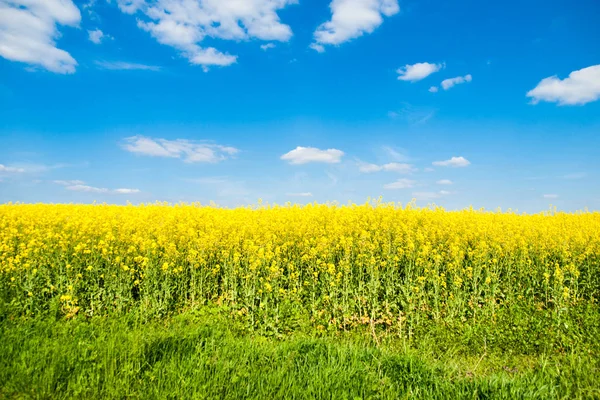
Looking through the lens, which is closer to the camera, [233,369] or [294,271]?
[233,369]

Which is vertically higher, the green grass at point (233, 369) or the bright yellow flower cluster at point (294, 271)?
the bright yellow flower cluster at point (294, 271)

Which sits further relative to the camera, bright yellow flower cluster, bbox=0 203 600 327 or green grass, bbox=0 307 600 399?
bright yellow flower cluster, bbox=0 203 600 327

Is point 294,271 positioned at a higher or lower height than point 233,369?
higher

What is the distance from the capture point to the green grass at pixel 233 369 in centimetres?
487

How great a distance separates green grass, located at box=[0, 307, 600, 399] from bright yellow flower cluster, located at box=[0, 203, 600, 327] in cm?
122

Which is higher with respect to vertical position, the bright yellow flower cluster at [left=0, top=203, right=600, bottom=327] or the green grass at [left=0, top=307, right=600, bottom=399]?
the bright yellow flower cluster at [left=0, top=203, right=600, bottom=327]

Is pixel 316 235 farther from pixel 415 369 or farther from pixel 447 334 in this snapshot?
pixel 415 369

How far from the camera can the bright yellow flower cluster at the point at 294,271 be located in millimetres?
8367

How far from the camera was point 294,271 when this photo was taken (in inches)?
412

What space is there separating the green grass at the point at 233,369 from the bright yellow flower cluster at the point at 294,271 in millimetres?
1216

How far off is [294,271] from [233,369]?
5.23m

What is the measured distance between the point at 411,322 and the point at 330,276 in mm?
2150

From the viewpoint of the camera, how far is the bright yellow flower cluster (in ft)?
27.5

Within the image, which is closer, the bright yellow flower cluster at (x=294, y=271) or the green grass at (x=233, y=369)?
the green grass at (x=233, y=369)
